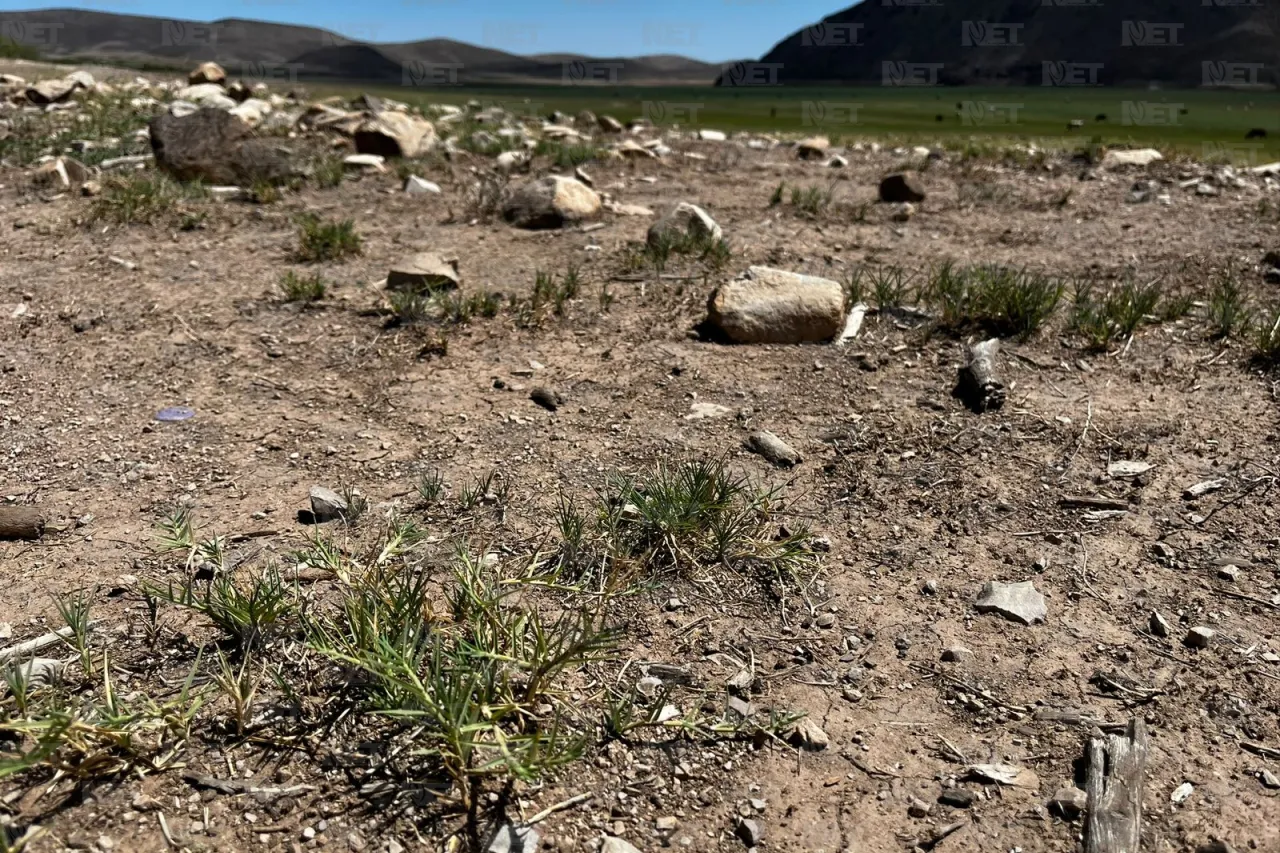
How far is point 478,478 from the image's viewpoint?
9.64ft

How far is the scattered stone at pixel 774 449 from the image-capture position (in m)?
3.13

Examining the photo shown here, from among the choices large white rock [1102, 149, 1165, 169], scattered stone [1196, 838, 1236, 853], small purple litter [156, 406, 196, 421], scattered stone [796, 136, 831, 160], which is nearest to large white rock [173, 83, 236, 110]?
scattered stone [796, 136, 831, 160]

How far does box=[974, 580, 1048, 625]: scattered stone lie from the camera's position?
2340mm

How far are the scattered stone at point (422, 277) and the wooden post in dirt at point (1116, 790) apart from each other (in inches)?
142

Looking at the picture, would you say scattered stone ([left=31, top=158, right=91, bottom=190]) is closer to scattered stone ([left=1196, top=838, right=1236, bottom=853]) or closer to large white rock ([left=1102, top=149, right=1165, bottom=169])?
scattered stone ([left=1196, top=838, right=1236, bottom=853])

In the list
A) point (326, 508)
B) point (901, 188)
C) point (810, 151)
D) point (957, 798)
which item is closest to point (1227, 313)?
point (957, 798)

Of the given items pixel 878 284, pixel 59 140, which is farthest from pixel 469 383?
pixel 59 140

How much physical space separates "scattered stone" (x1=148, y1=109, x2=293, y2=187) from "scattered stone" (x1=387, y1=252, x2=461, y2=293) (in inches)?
112

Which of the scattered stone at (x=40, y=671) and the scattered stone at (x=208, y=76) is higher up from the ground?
the scattered stone at (x=208, y=76)

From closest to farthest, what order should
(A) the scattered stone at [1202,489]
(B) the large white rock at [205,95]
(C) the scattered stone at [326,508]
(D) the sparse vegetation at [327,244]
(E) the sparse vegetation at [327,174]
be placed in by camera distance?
(C) the scattered stone at [326,508]
(A) the scattered stone at [1202,489]
(D) the sparse vegetation at [327,244]
(E) the sparse vegetation at [327,174]
(B) the large white rock at [205,95]

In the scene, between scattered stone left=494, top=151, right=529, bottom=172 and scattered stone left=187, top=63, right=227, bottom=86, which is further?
scattered stone left=187, top=63, right=227, bottom=86

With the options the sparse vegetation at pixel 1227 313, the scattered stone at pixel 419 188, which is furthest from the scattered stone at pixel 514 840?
the scattered stone at pixel 419 188

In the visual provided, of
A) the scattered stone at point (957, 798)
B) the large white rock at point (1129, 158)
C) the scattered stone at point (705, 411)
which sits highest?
the large white rock at point (1129, 158)

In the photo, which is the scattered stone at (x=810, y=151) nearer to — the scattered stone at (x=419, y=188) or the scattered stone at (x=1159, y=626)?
the scattered stone at (x=419, y=188)
